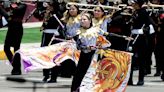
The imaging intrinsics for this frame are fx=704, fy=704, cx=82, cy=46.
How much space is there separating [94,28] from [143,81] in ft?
10.0

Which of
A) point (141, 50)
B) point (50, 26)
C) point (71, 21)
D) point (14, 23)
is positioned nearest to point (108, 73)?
point (71, 21)

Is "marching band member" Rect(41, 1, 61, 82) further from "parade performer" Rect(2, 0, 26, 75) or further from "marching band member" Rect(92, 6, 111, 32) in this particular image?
"parade performer" Rect(2, 0, 26, 75)

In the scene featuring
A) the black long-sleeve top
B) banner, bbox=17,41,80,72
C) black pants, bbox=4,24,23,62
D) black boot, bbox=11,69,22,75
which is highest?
the black long-sleeve top

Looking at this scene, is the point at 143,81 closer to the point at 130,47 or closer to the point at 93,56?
the point at 130,47

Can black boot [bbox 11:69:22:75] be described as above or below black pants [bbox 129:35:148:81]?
below

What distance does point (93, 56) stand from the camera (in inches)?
460

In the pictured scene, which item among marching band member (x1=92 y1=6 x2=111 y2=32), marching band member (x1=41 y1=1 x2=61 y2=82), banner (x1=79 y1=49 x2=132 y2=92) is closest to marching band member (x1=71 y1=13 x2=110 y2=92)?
banner (x1=79 y1=49 x2=132 y2=92)

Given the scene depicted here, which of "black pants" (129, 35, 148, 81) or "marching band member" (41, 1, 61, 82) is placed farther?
"marching band member" (41, 1, 61, 82)

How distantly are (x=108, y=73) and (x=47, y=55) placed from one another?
192 cm

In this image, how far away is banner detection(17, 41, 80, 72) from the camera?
41.8 feet

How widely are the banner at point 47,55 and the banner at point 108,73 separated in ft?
4.64

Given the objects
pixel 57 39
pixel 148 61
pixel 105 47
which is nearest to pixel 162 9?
pixel 148 61

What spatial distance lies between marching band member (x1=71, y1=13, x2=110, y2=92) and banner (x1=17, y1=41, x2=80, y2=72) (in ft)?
3.55

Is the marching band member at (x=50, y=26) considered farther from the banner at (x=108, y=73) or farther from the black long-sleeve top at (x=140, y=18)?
Result: the banner at (x=108, y=73)
